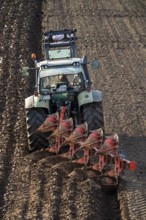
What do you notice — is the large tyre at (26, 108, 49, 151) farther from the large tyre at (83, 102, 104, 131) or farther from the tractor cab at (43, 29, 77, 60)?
the tractor cab at (43, 29, 77, 60)

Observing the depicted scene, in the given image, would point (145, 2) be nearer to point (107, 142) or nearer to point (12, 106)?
point (12, 106)

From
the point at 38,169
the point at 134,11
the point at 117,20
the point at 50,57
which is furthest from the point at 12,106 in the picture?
the point at 134,11

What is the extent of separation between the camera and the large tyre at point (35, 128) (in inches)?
531

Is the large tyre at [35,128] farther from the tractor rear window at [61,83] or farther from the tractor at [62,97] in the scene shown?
the tractor rear window at [61,83]

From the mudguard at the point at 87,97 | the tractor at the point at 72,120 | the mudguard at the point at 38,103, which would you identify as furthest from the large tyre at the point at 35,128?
the mudguard at the point at 87,97

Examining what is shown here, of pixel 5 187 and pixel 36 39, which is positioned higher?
pixel 36 39

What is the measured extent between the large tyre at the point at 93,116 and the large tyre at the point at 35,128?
3.14ft

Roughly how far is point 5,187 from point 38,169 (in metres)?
0.86

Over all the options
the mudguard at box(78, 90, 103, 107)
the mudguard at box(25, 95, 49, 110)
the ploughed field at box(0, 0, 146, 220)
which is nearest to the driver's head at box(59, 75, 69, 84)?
Result: the mudguard at box(78, 90, 103, 107)

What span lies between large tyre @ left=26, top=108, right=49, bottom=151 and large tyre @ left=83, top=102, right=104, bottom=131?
0.96 metres

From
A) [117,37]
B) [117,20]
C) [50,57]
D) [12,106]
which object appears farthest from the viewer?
[117,20]

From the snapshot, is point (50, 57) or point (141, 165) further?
point (50, 57)

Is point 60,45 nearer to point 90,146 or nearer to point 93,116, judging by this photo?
point 93,116

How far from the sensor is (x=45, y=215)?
11125 millimetres
